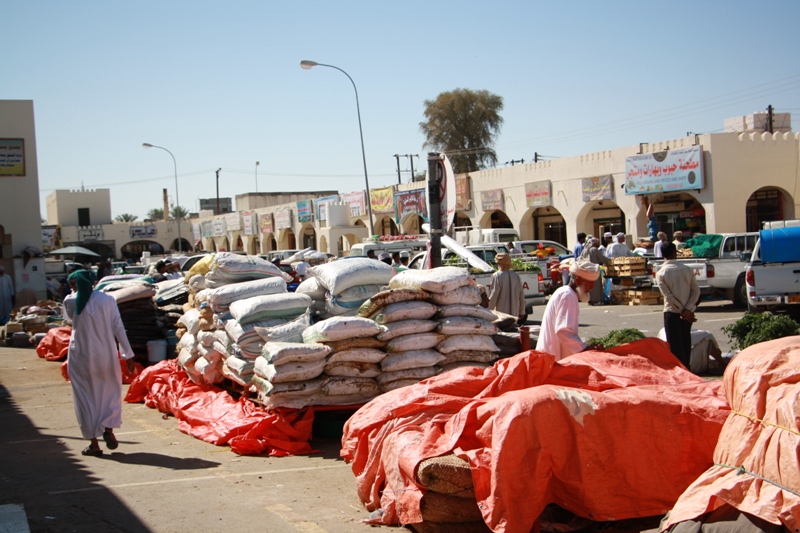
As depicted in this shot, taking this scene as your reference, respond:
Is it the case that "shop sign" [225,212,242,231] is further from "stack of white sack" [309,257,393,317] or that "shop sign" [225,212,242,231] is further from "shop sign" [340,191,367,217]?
"stack of white sack" [309,257,393,317]

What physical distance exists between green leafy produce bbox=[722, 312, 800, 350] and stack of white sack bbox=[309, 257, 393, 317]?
4475 millimetres

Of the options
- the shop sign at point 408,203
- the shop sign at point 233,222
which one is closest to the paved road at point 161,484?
the shop sign at point 408,203

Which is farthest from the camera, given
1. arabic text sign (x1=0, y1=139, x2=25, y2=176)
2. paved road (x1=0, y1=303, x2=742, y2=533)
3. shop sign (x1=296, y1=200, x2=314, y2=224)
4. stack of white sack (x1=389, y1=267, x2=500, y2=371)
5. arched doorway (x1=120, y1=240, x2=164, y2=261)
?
arched doorway (x1=120, y1=240, x2=164, y2=261)

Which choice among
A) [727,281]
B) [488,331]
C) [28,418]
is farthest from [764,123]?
[28,418]

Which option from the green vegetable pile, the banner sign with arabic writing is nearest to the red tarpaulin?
the green vegetable pile

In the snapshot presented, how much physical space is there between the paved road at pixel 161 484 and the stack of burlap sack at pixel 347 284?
1607mm

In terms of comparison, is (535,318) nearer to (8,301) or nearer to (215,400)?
(215,400)

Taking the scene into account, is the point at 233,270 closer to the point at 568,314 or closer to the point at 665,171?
the point at 568,314

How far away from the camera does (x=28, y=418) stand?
9.60m

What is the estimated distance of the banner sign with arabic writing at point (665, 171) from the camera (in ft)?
84.2

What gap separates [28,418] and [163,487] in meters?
4.40

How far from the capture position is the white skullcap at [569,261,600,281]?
20.9ft

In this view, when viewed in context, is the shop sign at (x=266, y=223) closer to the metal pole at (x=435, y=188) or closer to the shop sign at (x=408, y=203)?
Result: the shop sign at (x=408, y=203)

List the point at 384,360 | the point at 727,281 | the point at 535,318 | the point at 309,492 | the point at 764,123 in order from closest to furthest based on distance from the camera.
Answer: the point at 309,492 → the point at 384,360 → the point at 727,281 → the point at 535,318 → the point at 764,123
